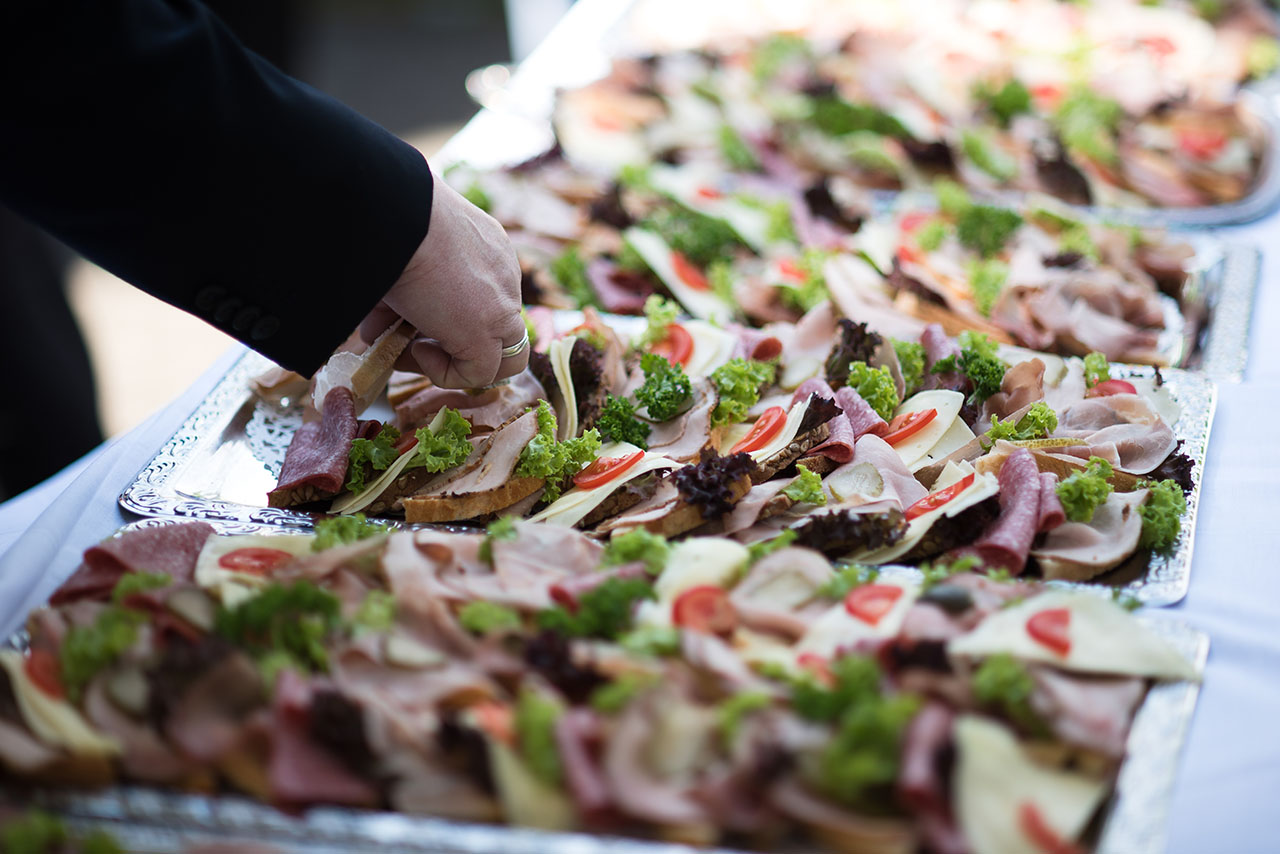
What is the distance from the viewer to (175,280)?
1579 millimetres

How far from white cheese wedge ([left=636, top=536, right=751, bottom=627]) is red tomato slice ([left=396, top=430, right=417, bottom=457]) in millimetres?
572

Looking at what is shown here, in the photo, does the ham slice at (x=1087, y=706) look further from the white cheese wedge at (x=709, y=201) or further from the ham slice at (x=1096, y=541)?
the white cheese wedge at (x=709, y=201)

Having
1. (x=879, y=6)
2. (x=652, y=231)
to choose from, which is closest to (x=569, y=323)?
(x=652, y=231)

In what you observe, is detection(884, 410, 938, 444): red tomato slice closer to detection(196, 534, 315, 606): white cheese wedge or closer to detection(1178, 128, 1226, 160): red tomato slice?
detection(196, 534, 315, 606): white cheese wedge

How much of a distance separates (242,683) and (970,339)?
1.48 metres

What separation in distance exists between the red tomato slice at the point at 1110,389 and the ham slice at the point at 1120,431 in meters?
0.03

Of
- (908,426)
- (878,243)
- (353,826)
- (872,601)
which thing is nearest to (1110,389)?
(908,426)

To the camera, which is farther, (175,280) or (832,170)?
(832,170)

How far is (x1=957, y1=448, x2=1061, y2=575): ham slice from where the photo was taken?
5.27 feet

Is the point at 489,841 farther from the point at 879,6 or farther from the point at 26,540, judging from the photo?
the point at 879,6

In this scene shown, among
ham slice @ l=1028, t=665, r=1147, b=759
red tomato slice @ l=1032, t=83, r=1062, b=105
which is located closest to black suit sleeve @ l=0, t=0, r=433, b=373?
ham slice @ l=1028, t=665, r=1147, b=759

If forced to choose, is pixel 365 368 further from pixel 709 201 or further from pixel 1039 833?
pixel 709 201

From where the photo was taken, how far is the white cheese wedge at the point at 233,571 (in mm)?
1454

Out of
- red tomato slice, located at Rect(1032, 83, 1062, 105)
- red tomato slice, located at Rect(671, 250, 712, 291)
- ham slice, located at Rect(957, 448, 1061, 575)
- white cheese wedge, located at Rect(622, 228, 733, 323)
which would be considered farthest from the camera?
red tomato slice, located at Rect(1032, 83, 1062, 105)
